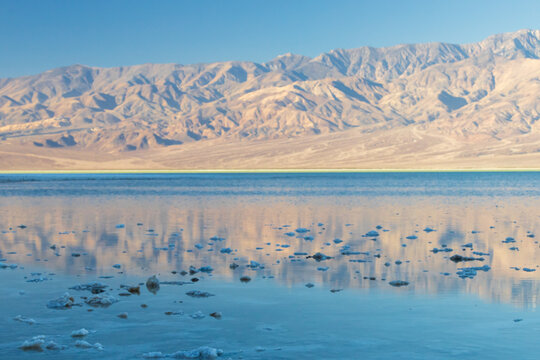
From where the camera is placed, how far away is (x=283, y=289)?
1869 cm

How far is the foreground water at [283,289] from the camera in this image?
44.0ft

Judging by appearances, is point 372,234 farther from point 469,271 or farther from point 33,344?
point 33,344

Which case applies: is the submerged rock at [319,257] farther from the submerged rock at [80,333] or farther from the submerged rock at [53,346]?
the submerged rock at [53,346]

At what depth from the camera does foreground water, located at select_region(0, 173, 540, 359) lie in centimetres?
1341

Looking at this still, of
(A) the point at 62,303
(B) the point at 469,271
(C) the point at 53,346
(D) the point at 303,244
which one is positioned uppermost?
(B) the point at 469,271

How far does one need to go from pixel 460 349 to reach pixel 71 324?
333 inches

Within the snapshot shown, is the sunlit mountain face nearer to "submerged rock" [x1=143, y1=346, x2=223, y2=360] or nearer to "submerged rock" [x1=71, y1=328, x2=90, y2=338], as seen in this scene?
"submerged rock" [x1=71, y1=328, x2=90, y2=338]

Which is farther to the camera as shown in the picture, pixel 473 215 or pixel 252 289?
pixel 473 215

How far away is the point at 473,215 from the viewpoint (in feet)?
141

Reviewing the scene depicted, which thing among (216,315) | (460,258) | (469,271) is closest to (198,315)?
(216,315)

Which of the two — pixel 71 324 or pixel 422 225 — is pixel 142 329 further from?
pixel 422 225

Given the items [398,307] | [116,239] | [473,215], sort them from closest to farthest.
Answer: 1. [398,307]
2. [116,239]
3. [473,215]

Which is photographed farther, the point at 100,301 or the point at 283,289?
the point at 283,289

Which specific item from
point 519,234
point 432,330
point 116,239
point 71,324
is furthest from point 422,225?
point 71,324
